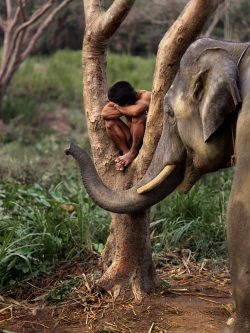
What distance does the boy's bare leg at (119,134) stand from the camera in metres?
5.26

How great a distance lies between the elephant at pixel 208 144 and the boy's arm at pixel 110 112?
Answer: 0.66 meters

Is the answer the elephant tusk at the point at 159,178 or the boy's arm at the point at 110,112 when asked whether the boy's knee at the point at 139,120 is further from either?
the elephant tusk at the point at 159,178

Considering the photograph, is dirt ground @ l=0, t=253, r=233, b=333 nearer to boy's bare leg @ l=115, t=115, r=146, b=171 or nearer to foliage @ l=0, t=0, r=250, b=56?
boy's bare leg @ l=115, t=115, r=146, b=171

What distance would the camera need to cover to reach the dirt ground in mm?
4949

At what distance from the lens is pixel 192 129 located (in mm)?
3988

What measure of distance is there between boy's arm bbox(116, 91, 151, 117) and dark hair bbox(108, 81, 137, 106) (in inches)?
1.2

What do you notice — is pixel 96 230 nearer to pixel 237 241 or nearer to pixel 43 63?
pixel 237 241

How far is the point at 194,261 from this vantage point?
21.5ft

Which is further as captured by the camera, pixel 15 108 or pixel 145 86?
pixel 145 86

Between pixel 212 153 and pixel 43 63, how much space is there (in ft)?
49.4

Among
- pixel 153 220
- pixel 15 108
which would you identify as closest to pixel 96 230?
pixel 153 220

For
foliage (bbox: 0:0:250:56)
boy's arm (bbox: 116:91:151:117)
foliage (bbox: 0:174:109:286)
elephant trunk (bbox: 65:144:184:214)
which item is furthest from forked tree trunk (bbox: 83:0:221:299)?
foliage (bbox: 0:0:250:56)

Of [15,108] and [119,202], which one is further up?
[15,108]

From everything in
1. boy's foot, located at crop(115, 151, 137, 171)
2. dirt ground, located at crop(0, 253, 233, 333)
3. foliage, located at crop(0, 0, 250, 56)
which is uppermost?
foliage, located at crop(0, 0, 250, 56)
